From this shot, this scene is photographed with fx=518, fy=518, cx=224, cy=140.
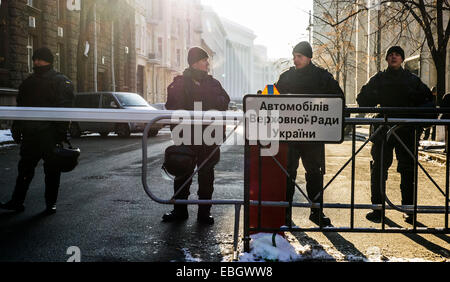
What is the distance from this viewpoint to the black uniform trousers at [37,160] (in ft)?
18.8

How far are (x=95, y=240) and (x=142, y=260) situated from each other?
0.83 meters

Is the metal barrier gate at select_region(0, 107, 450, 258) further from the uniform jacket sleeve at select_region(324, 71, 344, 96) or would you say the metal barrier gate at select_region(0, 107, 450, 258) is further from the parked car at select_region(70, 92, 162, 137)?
the parked car at select_region(70, 92, 162, 137)

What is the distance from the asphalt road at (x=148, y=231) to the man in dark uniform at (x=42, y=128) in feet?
1.19

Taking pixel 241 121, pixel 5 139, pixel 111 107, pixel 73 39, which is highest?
pixel 73 39

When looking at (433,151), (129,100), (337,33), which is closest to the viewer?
(433,151)

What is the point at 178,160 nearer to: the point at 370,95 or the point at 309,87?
the point at 309,87

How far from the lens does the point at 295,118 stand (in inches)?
164

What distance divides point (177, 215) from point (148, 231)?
65 centimetres

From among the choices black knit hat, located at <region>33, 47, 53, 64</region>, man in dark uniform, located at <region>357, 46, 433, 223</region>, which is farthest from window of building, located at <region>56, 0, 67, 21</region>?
man in dark uniform, located at <region>357, 46, 433, 223</region>

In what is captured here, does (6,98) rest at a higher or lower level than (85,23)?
lower

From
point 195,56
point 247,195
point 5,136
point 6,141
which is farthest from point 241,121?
point 5,136

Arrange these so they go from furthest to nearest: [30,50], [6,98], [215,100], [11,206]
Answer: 1. [30,50]
2. [6,98]
3. [11,206]
4. [215,100]

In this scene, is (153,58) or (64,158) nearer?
(64,158)
